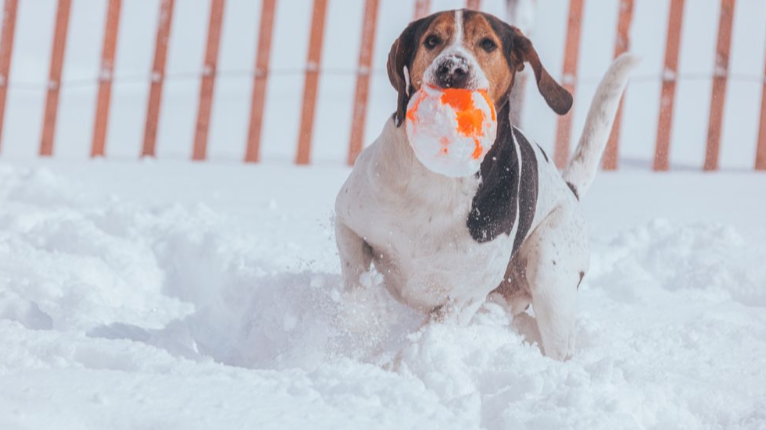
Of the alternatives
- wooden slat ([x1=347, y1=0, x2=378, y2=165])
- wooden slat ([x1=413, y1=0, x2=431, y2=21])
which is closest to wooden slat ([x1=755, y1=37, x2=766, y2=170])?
wooden slat ([x1=413, y1=0, x2=431, y2=21])

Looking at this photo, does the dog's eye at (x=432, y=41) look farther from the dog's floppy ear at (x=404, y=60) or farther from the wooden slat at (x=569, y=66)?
the wooden slat at (x=569, y=66)

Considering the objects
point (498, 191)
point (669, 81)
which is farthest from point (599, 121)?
point (669, 81)

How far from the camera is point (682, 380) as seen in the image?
2668 mm

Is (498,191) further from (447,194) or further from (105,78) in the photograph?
(105,78)

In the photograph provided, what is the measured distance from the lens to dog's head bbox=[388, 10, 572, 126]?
7.74 ft

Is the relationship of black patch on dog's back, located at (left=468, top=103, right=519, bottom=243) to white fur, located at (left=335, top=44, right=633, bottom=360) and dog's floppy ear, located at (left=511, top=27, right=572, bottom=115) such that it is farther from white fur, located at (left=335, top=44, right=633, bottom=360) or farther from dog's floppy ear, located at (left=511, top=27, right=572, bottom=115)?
dog's floppy ear, located at (left=511, top=27, right=572, bottom=115)

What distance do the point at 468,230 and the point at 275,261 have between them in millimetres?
1420

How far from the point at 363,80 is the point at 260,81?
995mm

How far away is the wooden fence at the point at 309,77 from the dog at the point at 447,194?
4974 millimetres

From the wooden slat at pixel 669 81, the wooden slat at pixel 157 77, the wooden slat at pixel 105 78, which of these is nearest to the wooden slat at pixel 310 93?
the wooden slat at pixel 157 77

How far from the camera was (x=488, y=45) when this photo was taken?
8.43 feet

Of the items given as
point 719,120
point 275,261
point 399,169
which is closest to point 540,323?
point 399,169

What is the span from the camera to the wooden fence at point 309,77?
316 inches

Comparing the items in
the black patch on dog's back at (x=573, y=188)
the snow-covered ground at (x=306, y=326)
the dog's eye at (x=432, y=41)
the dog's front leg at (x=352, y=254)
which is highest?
the dog's eye at (x=432, y=41)
